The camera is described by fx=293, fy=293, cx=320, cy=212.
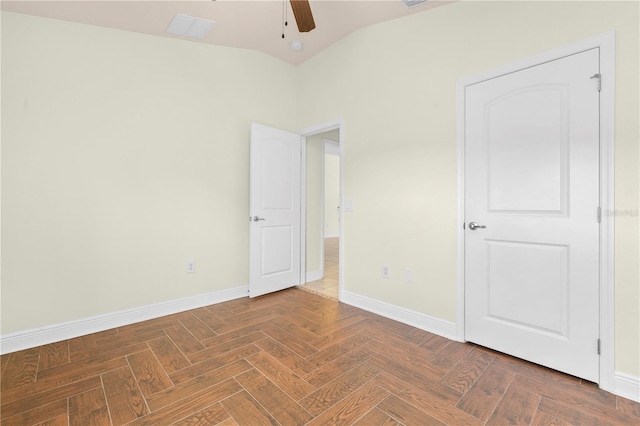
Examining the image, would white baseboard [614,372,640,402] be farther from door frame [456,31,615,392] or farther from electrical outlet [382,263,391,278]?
electrical outlet [382,263,391,278]

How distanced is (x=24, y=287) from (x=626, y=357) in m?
4.13

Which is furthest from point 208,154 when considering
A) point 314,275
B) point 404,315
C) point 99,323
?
point 404,315

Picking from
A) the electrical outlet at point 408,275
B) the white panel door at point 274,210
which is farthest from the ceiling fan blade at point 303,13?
the electrical outlet at point 408,275

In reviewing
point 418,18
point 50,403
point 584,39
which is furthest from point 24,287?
point 584,39

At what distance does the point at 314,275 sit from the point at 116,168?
2691mm

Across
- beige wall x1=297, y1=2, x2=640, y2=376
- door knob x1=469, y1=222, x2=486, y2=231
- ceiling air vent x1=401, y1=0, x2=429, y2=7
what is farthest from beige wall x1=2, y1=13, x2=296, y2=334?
door knob x1=469, y1=222, x2=486, y2=231

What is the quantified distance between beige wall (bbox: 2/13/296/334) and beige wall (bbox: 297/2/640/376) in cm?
130

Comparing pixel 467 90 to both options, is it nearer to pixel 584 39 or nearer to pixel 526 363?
pixel 584 39

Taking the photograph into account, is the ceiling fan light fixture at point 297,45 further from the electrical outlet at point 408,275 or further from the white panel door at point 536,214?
the electrical outlet at point 408,275

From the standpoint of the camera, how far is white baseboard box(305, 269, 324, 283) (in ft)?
13.5

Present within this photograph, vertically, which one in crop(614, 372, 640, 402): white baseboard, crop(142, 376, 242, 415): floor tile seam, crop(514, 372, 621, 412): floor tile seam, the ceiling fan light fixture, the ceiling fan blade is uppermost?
the ceiling fan light fixture

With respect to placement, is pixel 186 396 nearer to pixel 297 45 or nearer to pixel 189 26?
pixel 189 26

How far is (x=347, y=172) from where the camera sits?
3.25 m

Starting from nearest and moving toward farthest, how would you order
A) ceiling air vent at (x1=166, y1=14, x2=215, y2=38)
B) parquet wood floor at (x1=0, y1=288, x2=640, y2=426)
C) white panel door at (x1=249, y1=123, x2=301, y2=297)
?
parquet wood floor at (x1=0, y1=288, x2=640, y2=426)
ceiling air vent at (x1=166, y1=14, x2=215, y2=38)
white panel door at (x1=249, y1=123, x2=301, y2=297)
